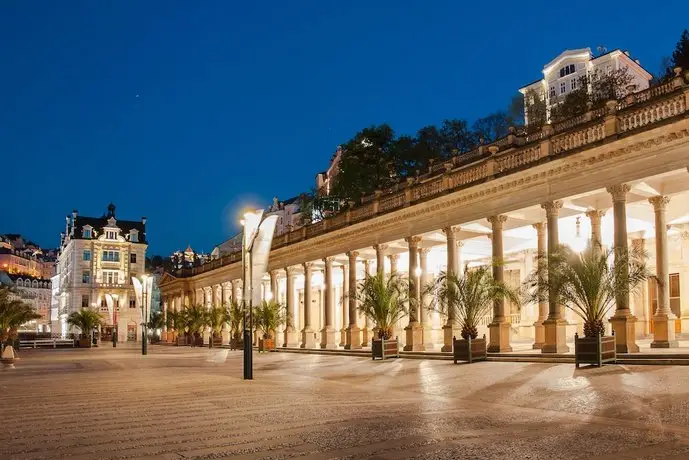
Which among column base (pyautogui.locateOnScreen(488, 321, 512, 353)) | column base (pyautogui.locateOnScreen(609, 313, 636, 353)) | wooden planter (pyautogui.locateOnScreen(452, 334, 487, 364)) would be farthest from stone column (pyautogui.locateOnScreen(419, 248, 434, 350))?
column base (pyautogui.locateOnScreen(609, 313, 636, 353))

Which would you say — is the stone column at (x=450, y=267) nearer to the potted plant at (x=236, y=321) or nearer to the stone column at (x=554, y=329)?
the stone column at (x=554, y=329)

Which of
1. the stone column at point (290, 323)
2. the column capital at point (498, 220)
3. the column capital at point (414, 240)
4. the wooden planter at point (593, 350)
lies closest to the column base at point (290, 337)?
the stone column at point (290, 323)

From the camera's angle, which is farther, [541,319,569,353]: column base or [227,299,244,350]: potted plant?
[227,299,244,350]: potted plant

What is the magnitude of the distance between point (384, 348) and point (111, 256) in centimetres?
8825

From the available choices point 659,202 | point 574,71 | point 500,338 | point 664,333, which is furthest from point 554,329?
point 574,71

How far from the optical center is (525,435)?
8859 millimetres

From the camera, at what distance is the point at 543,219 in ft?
100

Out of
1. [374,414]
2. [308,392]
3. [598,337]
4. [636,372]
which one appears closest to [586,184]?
[598,337]

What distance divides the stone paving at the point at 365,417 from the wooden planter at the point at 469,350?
17.1 feet

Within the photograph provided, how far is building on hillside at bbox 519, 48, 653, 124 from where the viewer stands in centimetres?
6912

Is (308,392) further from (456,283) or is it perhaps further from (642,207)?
(642,207)

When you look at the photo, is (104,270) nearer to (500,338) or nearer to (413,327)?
(413,327)

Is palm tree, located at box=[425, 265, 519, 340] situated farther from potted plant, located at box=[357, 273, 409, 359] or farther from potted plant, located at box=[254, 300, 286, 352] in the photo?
potted plant, located at box=[254, 300, 286, 352]

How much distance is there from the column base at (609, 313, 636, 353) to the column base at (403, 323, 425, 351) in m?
12.0
